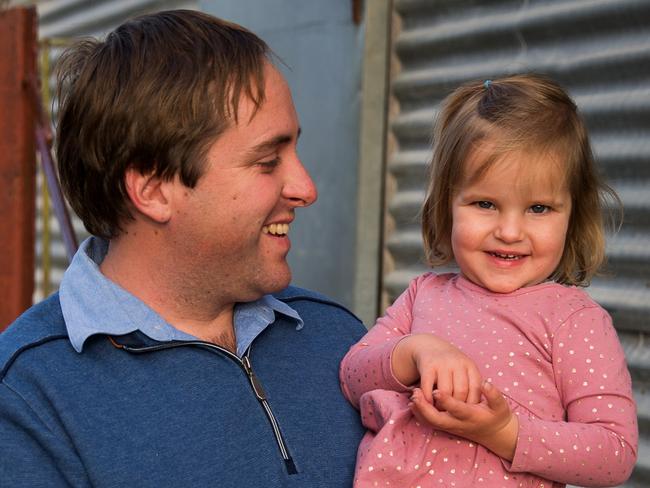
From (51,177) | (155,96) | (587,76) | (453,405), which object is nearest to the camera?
(453,405)

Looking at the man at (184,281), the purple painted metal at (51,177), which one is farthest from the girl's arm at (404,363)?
the purple painted metal at (51,177)

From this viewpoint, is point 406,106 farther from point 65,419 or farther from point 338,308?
point 65,419

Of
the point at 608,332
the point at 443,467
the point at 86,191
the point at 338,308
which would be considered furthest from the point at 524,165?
the point at 86,191

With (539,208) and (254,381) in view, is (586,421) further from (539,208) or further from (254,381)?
(254,381)

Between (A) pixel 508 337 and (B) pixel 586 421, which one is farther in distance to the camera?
(A) pixel 508 337

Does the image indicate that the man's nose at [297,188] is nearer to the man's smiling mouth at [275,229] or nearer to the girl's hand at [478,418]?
the man's smiling mouth at [275,229]

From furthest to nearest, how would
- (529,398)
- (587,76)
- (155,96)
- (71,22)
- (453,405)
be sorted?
(71,22) < (587,76) < (155,96) < (529,398) < (453,405)

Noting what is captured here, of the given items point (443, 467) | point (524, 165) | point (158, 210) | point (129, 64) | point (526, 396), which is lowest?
point (443, 467)

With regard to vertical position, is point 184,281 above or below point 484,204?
below

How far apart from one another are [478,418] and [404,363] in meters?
0.24

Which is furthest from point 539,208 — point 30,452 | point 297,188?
point 30,452

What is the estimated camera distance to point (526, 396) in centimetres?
204

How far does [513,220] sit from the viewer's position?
2.08 meters

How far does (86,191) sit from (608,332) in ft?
3.75
